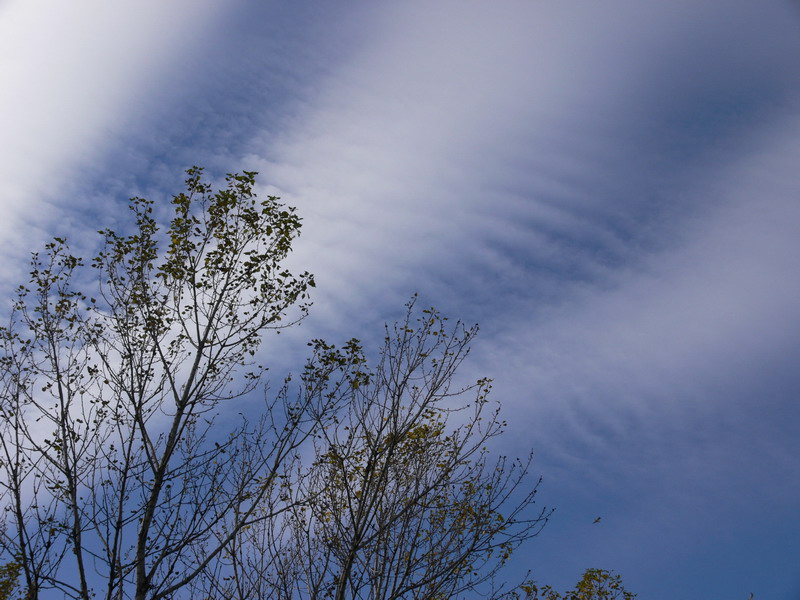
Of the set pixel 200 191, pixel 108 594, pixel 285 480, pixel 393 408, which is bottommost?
pixel 108 594

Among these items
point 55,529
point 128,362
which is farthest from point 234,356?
point 55,529

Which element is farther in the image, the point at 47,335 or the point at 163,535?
the point at 47,335

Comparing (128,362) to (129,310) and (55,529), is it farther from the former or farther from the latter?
(55,529)

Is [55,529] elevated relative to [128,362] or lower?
lower

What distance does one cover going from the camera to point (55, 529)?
6.76 metres

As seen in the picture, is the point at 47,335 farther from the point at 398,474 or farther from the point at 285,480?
the point at 398,474

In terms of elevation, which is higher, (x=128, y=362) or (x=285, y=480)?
(x=128, y=362)

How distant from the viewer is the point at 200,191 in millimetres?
7832

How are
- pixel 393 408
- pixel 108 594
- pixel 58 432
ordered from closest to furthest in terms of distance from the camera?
pixel 108 594 → pixel 58 432 → pixel 393 408

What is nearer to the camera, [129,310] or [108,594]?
[108,594]

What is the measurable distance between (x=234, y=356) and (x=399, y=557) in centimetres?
307

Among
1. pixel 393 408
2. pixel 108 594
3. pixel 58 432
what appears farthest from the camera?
pixel 393 408

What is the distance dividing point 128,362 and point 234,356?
1.20 m

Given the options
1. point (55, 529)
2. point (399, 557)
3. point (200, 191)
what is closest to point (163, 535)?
point (55, 529)
